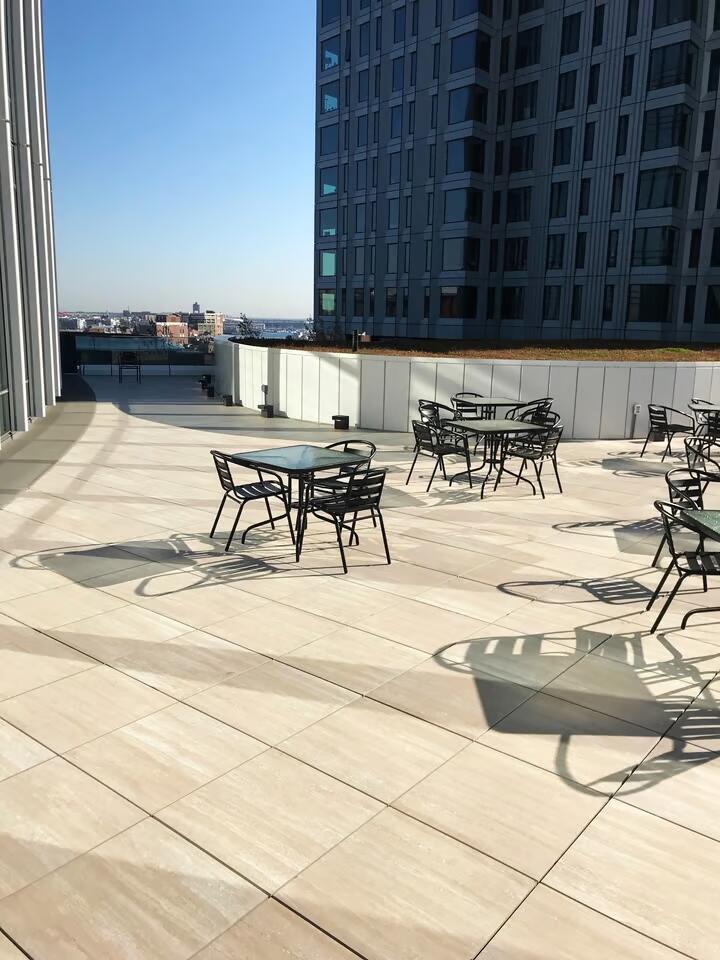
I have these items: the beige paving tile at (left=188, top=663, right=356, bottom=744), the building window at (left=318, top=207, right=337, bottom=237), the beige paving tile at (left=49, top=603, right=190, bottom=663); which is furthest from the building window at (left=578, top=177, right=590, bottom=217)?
the beige paving tile at (left=188, top=663, right=356, bottom=744)

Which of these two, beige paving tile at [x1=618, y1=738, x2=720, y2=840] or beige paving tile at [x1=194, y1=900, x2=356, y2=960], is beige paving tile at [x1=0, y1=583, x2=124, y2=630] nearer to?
beige paving tile at [x1=194, y1=900, x2=356, y2=960]

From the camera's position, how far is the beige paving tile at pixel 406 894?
304cm

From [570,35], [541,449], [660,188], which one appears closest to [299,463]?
[541,449]

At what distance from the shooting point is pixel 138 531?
9.27 meters

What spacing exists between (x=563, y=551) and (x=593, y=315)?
3598 centimetres

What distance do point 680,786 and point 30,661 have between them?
449cm

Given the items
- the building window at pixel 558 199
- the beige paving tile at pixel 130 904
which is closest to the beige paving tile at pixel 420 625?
the beige paving tile at pixel 130 904

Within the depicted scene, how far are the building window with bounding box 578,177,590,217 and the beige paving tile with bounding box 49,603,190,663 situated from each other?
41.1 m

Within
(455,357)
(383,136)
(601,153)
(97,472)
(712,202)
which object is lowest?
(97,472)

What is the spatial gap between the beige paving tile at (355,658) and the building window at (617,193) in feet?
131

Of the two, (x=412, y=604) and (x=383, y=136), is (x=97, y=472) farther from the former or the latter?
(x=383, y=136)

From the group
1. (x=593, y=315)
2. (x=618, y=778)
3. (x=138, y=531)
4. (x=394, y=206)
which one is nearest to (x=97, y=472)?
(x=138, y=531)

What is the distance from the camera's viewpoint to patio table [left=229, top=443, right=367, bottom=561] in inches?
320

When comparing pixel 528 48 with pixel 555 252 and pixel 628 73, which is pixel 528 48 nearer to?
pixel 628 73
